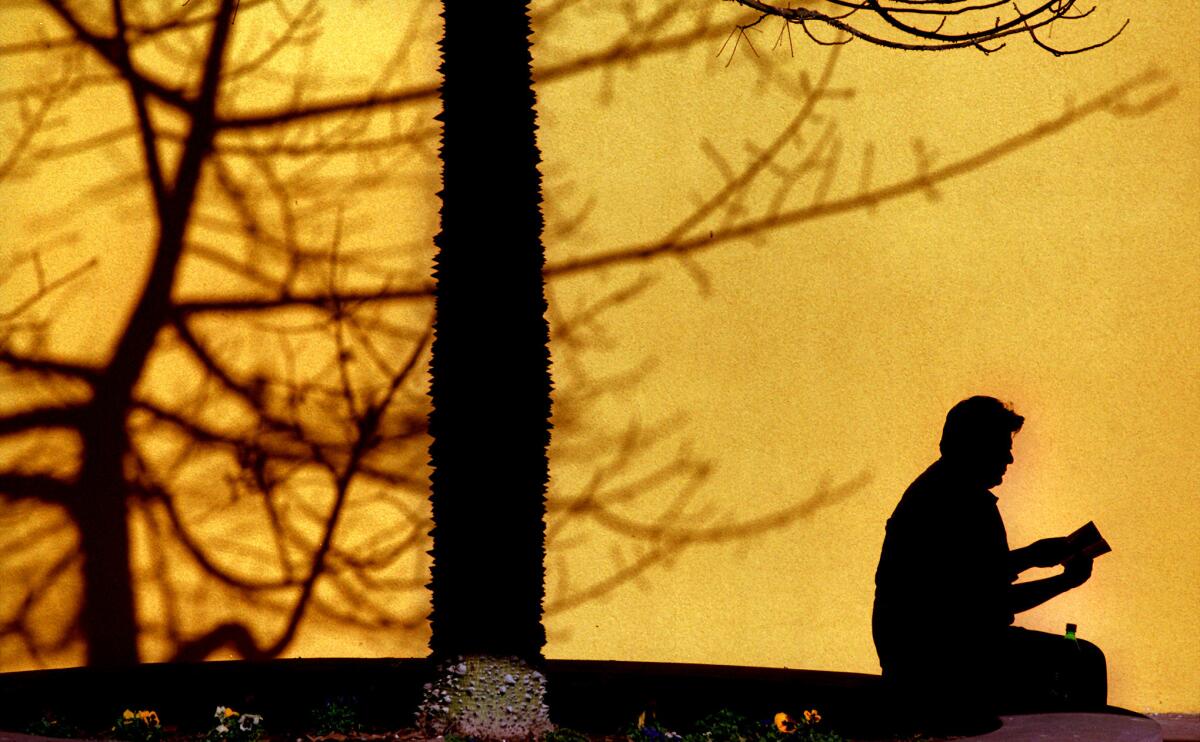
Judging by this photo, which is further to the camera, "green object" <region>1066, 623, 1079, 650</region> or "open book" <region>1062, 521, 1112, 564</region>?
"green object" <region>1066, 623, 1079, 650</region>

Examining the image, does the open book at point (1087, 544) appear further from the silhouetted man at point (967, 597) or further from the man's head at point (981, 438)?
the man's head at point (981, 438)

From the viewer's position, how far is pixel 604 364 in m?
4.82

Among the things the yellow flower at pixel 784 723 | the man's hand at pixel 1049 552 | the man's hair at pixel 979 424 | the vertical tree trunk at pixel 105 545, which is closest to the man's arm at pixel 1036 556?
the man's hand at pixel 1049 552

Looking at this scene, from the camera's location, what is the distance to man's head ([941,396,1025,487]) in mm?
3381

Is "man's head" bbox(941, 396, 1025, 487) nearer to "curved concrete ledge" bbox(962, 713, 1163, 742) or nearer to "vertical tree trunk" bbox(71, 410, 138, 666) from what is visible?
"curved concrete ledge" bbox(962, 713, 1163, 742)

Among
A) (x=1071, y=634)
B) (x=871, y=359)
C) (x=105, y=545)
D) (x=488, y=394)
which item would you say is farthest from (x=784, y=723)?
(x=105, y=545)

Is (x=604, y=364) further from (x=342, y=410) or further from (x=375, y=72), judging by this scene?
(x=375, y=72)

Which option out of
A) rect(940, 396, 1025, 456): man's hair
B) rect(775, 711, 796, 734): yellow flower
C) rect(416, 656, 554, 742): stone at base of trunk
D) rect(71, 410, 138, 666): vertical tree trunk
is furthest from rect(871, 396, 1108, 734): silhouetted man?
rect(71, 410, 138, 666): vertical tree trunk

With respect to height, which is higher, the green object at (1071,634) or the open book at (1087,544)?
the open book at (1087,544)

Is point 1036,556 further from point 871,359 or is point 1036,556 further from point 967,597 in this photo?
point 871,359

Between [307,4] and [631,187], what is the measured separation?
1.37 meters

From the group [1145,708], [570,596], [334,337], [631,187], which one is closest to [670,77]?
[631,187]

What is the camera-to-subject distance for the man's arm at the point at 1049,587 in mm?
3283

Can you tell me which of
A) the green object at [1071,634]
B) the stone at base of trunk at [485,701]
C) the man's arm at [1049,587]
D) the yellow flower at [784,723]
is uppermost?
the man's arm at [1049,587]
